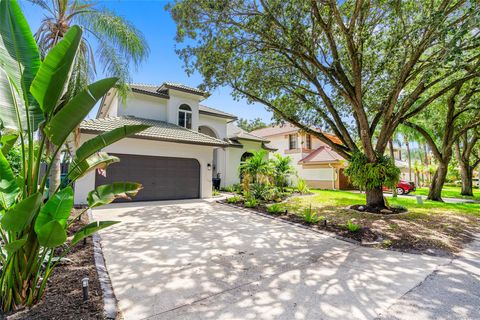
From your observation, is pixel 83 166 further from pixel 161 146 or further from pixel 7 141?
pixel 161 146

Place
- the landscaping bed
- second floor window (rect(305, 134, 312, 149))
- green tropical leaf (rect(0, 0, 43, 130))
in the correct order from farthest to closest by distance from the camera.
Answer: second floor window (rect(305, 134, 312, 149)) < the landscaping bed < green tropical leaf (rect(0, 0, 43, 130))

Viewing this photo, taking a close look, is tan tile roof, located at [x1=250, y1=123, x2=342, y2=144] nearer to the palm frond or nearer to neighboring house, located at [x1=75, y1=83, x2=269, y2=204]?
neighboring house, located at [x1=75, y1=83, x2=269, y2=204]

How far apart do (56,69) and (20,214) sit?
164 centimetres

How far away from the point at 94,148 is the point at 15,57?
4.74 feet

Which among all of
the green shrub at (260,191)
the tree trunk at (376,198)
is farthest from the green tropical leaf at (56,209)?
the green shrub at (260,191)

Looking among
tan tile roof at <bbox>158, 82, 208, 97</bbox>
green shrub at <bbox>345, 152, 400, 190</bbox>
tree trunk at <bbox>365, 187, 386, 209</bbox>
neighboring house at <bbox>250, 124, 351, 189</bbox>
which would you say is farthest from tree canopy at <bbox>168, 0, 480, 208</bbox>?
neighboring house at <bbox>250, 124, 351, 189</bbox>

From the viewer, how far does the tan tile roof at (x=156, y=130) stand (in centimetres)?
1166

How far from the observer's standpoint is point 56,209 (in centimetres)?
270

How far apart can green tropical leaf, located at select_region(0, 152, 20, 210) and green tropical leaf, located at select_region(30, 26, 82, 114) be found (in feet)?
2.93

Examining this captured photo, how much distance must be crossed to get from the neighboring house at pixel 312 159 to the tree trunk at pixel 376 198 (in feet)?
40.1

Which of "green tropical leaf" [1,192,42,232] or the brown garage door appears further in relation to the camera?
the brown garage door

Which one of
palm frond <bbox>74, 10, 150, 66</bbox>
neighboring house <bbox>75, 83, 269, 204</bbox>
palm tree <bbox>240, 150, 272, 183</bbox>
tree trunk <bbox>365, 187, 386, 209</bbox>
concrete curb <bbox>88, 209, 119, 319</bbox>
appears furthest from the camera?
palm tree <bbox>240, 150, 272, 183</bbox>

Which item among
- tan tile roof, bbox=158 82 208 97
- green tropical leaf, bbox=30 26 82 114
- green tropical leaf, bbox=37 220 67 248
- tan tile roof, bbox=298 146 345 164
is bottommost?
green tropical leaf, bbox=37 220 67 248

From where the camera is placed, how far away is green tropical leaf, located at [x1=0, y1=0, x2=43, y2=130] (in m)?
2.85
